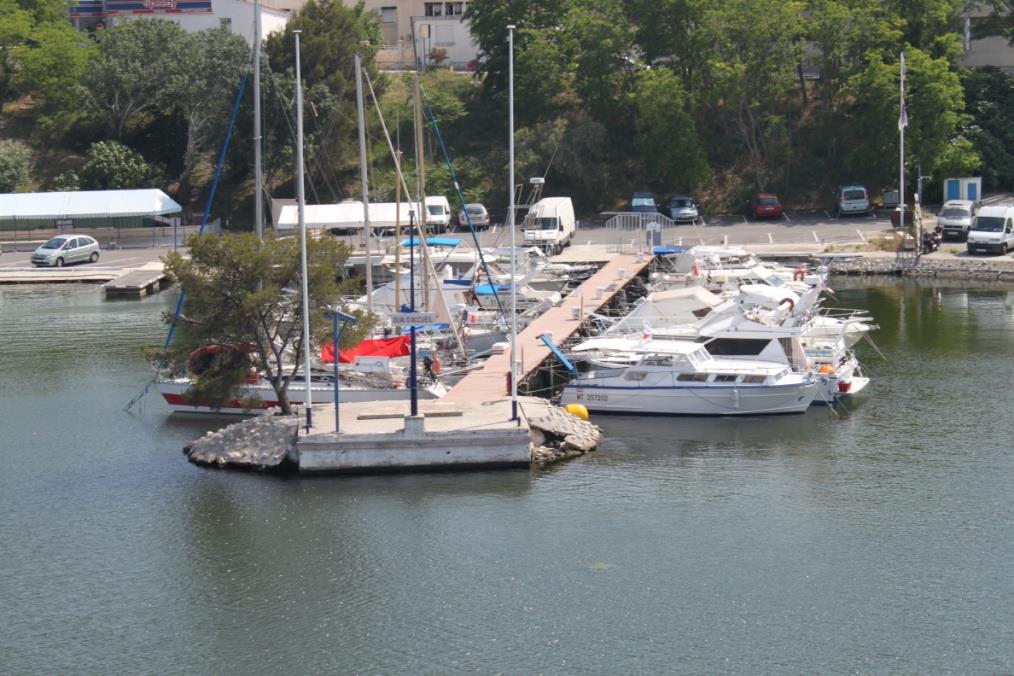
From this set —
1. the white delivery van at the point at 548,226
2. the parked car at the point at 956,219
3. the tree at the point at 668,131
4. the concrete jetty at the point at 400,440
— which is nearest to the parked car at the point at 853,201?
the parked car at the point at 956,219

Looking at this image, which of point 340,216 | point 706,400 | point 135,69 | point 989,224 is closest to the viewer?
point 706,400

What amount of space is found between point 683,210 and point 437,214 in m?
A: 12.6

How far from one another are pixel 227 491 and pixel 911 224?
1700 inches

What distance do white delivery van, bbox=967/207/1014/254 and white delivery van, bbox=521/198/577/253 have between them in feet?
59.7

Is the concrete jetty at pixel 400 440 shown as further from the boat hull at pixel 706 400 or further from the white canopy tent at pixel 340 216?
the white canopy tent at pixel 340 216

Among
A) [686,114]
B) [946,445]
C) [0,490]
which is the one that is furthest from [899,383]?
[686,114]

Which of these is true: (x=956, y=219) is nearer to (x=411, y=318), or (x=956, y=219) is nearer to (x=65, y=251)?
(x=411, y=318)

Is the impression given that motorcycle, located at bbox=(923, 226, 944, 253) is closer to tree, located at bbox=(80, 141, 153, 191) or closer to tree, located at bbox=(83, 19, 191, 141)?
tree, located at bbox=(83, 19, 191, 141)

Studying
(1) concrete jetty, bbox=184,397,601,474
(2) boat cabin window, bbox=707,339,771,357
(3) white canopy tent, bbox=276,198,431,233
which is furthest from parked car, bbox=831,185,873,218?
(1) concrete jetty, bbox=184,397,601,474

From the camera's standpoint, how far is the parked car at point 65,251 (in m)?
68.7

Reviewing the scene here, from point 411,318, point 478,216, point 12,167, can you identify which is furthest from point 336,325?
point 12,167

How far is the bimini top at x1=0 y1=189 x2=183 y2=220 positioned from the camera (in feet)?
243

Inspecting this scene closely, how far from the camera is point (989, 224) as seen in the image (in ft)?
209

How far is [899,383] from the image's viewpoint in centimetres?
4291
